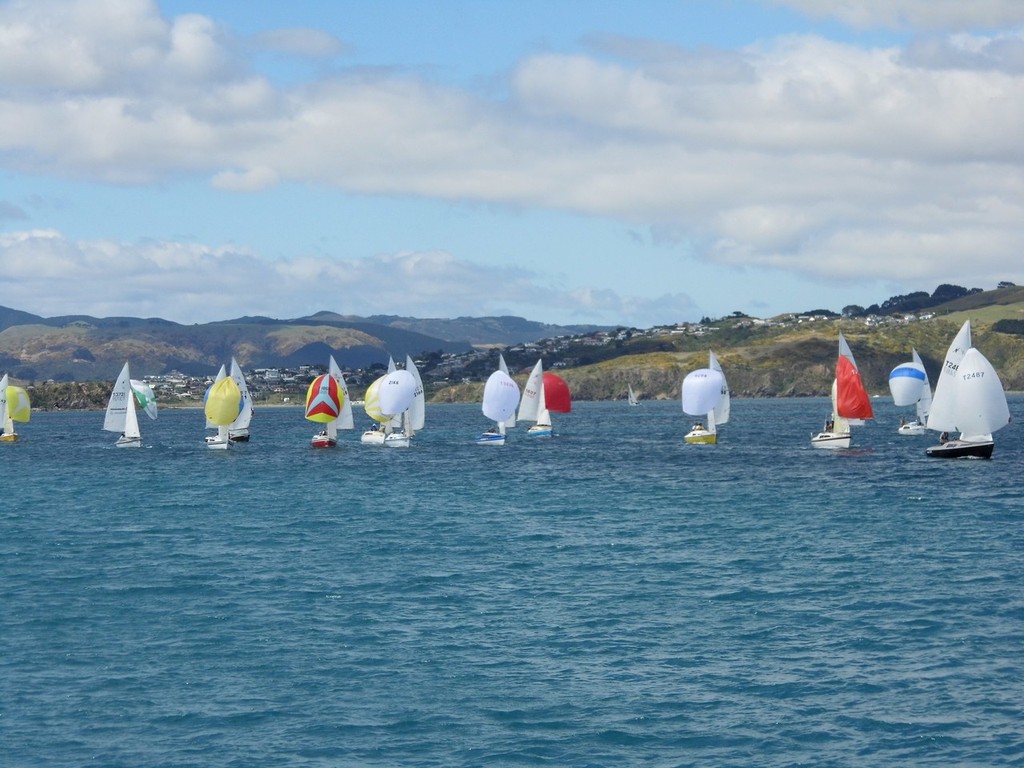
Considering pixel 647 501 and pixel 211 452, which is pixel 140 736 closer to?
pixel 647 501

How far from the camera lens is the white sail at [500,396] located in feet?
420

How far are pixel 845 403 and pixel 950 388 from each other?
17.2m

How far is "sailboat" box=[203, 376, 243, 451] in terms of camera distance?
126m

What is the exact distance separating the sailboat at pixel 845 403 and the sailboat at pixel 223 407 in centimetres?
5659

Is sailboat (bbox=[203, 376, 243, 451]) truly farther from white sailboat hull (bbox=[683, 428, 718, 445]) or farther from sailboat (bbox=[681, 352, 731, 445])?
white sailboat hull (bbox=[683, 428, 718, 445])

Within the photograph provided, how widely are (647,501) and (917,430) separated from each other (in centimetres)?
7139

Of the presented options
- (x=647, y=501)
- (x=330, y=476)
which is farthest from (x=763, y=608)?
(x=330, y=476)

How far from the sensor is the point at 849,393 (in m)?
107

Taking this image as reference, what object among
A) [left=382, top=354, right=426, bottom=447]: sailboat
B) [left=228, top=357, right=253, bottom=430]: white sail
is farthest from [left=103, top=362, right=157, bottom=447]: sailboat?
[left=382, top=354, right=426, bottom=447]: sailboat

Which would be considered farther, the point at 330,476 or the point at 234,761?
the point at 330,476

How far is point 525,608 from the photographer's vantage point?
4103 cm

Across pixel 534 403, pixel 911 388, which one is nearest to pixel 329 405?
pixel 534 403

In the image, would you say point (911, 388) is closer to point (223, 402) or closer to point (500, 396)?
point (500, 396)

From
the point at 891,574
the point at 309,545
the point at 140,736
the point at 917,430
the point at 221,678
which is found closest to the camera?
the point at 140,736
